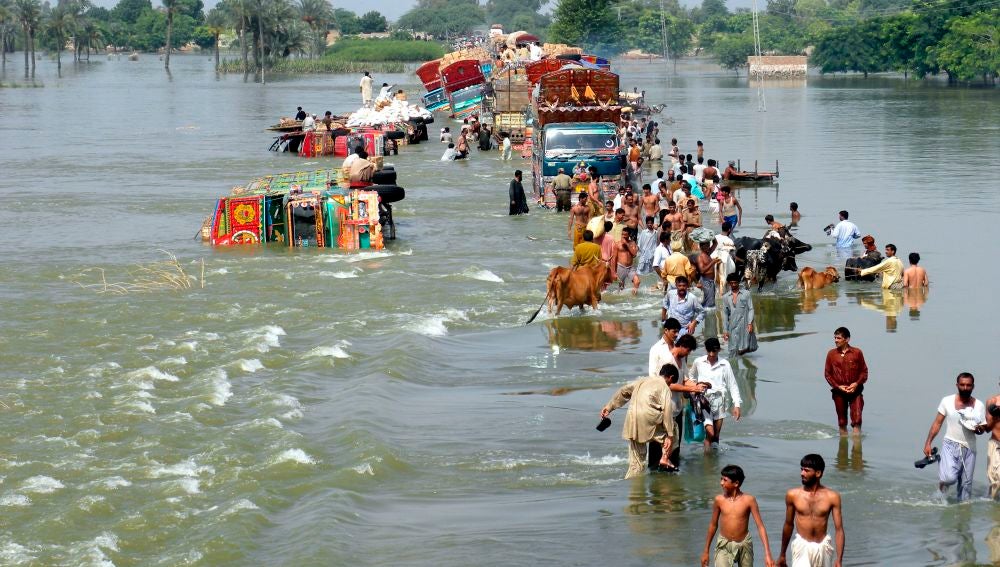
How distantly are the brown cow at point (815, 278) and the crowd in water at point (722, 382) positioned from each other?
0.02 m

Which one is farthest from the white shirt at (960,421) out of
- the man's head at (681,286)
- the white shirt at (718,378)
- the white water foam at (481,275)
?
the white water foam at (481,275)

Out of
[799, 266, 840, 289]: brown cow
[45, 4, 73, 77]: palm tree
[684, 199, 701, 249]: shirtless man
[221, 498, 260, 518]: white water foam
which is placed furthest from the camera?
[45, 4, 73, 77]: palm tree

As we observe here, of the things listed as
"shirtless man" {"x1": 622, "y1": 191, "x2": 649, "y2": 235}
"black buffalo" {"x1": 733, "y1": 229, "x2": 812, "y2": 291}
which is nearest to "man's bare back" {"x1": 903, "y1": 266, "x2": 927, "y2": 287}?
"black buffalo" {"x1": 733, "y1": 229, "x2": 812, "y2": 291}

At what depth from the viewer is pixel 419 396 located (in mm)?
16844

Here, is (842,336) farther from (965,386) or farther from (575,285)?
(575,285)

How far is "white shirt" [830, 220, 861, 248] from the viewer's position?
84.9ft

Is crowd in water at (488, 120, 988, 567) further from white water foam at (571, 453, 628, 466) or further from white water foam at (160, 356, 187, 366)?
white water foam at (160, 356, 187, 366)

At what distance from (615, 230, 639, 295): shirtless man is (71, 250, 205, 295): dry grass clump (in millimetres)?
7406

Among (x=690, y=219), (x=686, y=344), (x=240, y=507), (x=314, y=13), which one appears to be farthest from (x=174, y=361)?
(x=314, y=13)

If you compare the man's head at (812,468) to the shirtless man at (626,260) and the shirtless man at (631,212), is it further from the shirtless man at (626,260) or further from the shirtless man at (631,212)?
the shirtless man at (631,212)

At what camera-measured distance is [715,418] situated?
13.4 m

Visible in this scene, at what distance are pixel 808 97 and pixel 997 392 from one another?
89.2 m

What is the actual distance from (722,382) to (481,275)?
40.2 feet

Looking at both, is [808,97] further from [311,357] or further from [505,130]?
[311,357]
